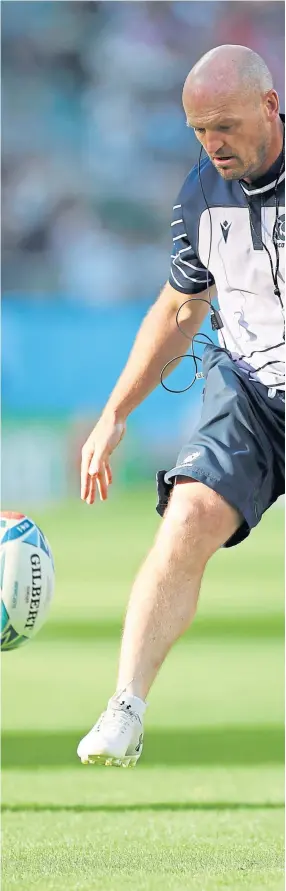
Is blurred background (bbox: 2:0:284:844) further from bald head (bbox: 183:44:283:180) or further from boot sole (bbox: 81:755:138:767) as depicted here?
bald head (bbox: 183:44:283:180)

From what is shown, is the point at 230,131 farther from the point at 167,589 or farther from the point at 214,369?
the point at 167,589

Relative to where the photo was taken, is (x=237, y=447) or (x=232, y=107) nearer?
(x=232, y=107)

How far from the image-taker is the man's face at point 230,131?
3594mm

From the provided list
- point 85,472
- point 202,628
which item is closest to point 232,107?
point 85,472

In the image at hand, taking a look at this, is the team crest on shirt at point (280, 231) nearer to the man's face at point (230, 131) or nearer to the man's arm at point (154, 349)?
the man's face at point (230, 131)

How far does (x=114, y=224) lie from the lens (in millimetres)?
24469

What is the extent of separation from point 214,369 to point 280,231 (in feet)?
1.47

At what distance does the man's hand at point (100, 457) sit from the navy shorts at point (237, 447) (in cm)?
23

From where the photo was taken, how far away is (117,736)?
3389mm

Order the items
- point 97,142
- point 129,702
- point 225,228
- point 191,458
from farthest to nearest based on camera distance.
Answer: point 97,142 → point 225,228 → point 191,458 → point 129,702

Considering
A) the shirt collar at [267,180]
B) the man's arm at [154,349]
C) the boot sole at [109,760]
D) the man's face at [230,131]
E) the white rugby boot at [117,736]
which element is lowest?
the boot sole at [109,760]

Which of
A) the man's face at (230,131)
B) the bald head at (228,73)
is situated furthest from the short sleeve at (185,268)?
the bald head at (228,73)

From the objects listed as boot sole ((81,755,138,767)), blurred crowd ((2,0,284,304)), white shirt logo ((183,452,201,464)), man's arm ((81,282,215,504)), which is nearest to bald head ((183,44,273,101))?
man's arm ((81,282,215,504))

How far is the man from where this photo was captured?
359cm
